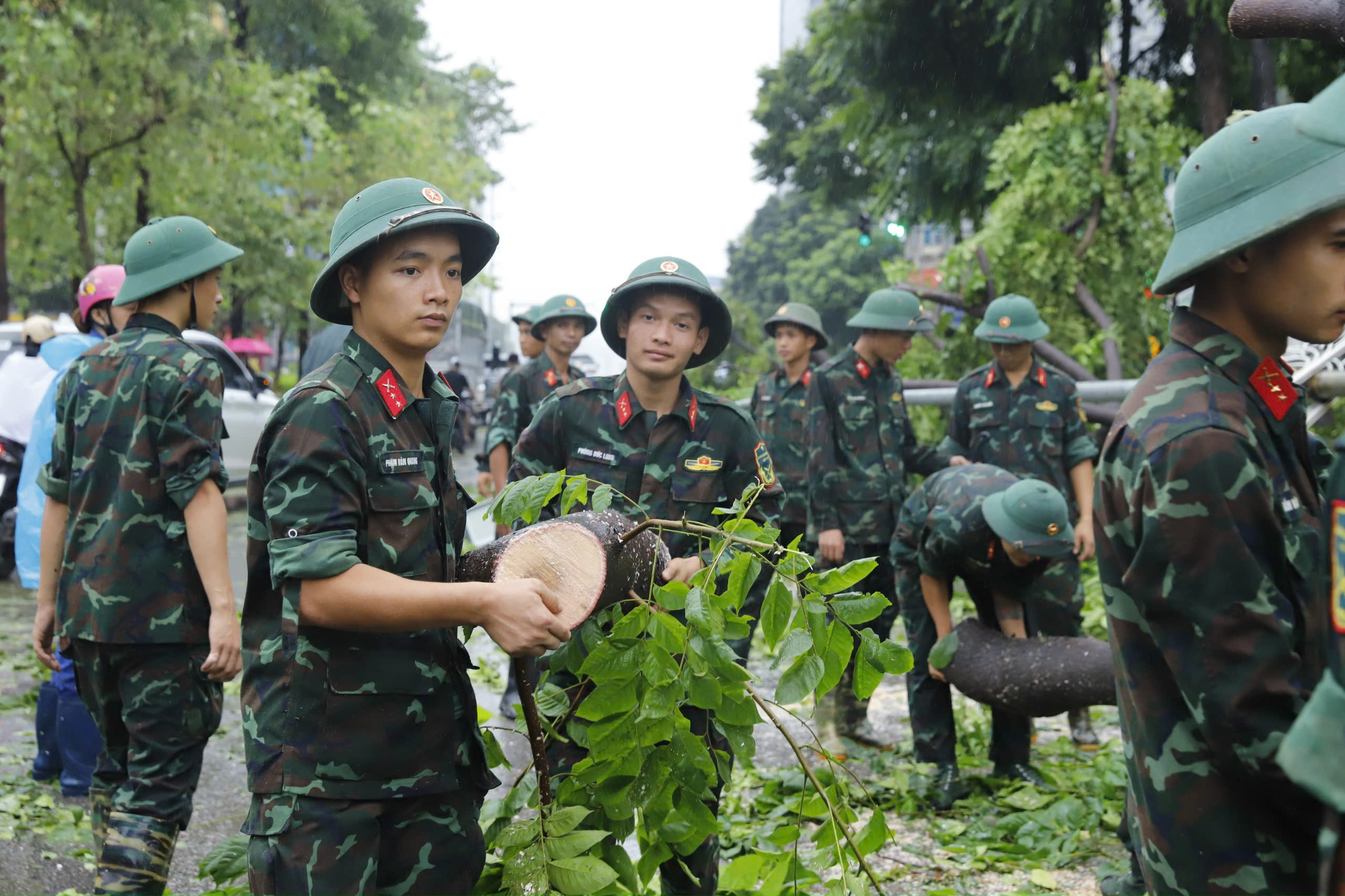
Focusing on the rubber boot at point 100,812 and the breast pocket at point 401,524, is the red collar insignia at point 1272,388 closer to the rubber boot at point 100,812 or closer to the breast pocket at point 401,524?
the breast pocket at point 401,524

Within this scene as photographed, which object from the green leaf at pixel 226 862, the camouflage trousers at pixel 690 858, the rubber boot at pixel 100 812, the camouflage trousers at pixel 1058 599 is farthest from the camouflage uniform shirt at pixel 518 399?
the green leaf at pixel 226 862

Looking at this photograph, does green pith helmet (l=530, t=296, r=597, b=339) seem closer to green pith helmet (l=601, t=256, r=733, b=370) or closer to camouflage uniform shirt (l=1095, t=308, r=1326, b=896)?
green pith helmet (l=601, t=256, r=733, b=370)

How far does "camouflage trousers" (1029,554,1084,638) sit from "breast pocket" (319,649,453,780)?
12.7 ft

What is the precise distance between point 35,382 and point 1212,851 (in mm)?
7295

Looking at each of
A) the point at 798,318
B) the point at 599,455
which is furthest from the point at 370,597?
the point at 798,318

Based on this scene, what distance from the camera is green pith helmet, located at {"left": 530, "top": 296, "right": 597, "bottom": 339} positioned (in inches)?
310

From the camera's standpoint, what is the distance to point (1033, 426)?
20.9 ft

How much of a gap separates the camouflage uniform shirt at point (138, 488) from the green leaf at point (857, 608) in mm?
2078

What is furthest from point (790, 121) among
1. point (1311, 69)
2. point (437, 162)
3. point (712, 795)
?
point (712, 795)

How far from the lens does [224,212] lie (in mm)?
18875

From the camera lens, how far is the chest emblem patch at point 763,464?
3.75 m

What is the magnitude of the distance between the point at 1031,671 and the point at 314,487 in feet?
10.1

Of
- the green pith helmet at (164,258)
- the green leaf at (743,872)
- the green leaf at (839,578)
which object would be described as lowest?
the green leaf at (743,872)

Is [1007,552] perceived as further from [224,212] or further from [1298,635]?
[224,212]
